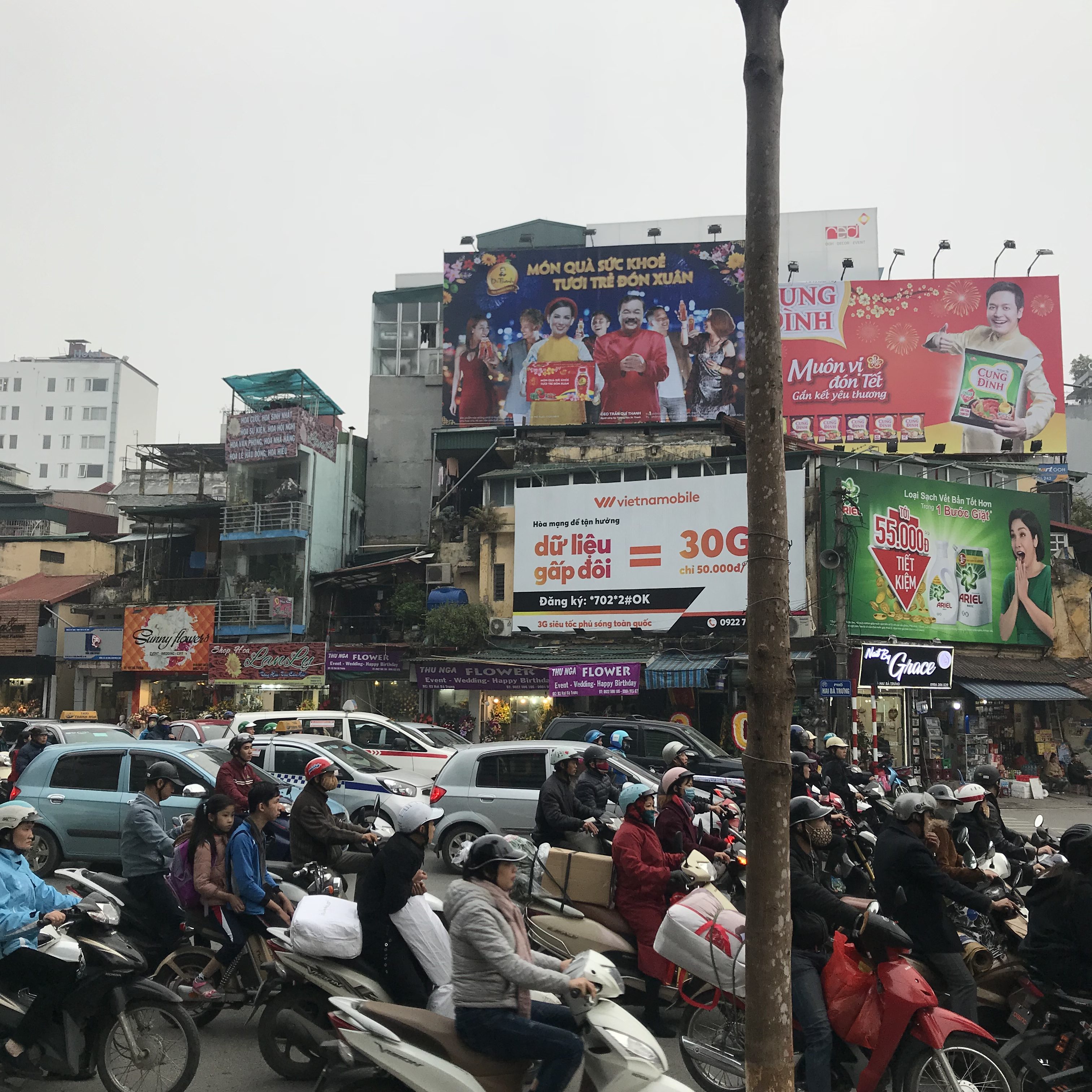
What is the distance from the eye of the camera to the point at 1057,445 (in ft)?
143

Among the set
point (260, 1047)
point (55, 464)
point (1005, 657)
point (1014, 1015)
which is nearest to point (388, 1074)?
point (260, 1047)

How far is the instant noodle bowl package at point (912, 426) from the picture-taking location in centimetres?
4406

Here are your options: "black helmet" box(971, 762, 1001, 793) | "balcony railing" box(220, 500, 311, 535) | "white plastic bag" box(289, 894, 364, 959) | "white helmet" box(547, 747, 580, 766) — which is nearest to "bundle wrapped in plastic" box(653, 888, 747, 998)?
"white plastic bag" box(289, 894, 364, 959)

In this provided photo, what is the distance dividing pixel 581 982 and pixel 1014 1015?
9.53 ft

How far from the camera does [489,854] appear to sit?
176 inches

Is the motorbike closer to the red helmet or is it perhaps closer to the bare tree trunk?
the red helmet

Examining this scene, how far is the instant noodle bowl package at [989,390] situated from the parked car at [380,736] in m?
34.5

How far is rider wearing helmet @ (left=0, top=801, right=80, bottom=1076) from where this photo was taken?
203 inches

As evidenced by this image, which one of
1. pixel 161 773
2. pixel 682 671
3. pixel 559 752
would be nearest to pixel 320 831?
pixel 161 773

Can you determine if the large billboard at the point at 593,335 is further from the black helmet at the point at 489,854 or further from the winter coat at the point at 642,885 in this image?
the black helmet at the point at 489,854

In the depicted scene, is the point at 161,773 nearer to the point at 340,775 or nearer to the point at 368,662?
the point at 340,775

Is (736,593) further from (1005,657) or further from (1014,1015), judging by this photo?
(1014,1015)

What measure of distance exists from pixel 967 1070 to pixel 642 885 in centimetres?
235

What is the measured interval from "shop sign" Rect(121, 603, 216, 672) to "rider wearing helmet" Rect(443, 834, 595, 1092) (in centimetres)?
3308
